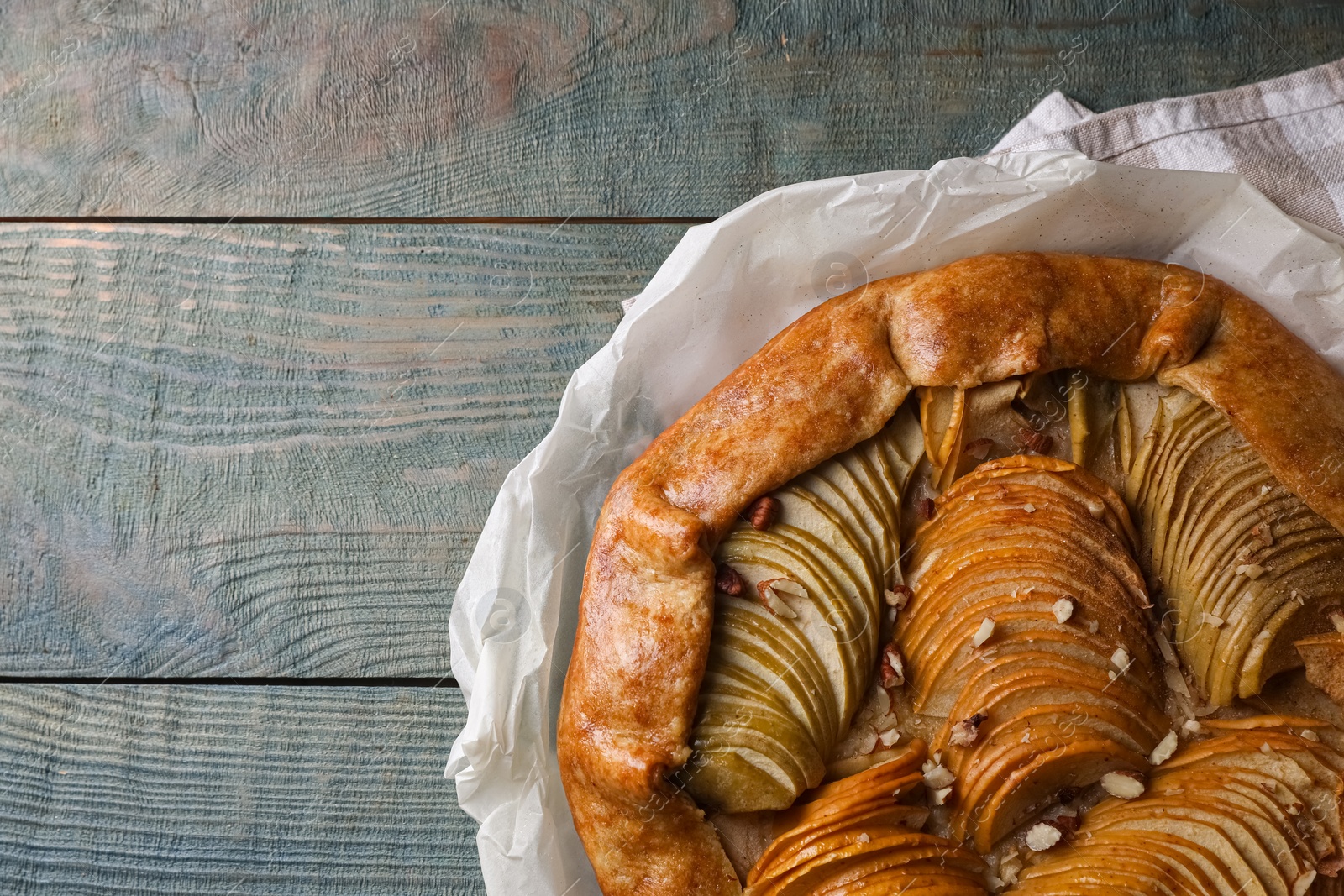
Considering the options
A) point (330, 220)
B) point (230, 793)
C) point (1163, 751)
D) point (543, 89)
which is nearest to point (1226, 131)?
point (1163, 751)

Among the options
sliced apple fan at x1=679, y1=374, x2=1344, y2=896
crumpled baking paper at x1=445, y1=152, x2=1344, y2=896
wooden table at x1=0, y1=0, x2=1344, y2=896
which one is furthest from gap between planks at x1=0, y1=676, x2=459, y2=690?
sliced apple fan at x1=679, y1=374, x2=1344, y2=896

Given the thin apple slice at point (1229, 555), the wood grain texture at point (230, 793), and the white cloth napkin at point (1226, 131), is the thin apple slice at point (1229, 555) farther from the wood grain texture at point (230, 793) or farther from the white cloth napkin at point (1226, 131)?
the wood grain texture at point (230, 793)

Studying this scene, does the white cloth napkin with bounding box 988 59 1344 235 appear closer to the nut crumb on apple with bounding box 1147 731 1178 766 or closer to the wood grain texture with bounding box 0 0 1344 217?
the wood grain texture with bounding box 0 0 1344 217

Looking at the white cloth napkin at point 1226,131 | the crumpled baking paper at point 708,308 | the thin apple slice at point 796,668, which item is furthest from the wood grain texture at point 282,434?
the white cloth napkin at point 1226,131

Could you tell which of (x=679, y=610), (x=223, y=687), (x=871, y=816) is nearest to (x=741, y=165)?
(x=679, y=610)

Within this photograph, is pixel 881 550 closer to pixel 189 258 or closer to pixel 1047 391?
pixel 1047 391

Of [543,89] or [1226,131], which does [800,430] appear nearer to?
[543,89]
